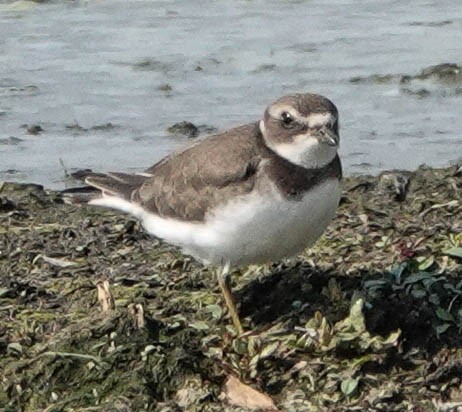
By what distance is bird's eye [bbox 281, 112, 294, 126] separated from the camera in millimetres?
7438

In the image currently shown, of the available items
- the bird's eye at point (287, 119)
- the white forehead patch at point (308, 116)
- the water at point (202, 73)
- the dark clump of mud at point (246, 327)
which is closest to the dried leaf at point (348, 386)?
the dark clump of mud at point (246, 327)

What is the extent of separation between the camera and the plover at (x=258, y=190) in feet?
23.3

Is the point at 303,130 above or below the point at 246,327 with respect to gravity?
above

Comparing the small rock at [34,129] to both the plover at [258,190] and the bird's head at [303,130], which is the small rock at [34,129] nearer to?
the plover at [258,190]

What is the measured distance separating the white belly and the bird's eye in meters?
0.40

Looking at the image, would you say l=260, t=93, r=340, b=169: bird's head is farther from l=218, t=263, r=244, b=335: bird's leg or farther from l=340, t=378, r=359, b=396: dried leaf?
l=340, t=378, r=359, b=396: dried leaf

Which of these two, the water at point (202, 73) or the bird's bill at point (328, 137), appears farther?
the water at point (202, 73)

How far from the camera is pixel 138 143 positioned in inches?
461

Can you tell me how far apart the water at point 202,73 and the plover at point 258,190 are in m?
3.30

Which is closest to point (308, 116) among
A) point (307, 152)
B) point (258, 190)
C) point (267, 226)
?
point (307, 152)

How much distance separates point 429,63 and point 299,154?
21.1ft

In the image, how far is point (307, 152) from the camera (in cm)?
730

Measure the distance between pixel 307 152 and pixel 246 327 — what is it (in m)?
0.83

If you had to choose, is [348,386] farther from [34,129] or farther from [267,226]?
[34,129]
